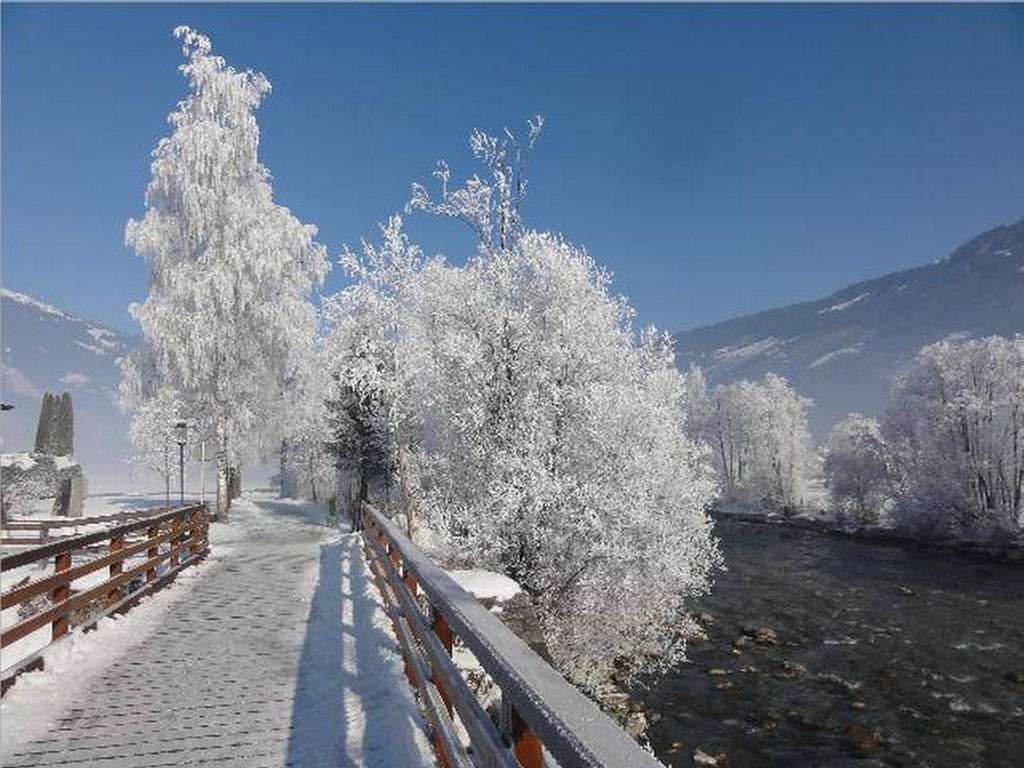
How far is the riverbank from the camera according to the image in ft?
117

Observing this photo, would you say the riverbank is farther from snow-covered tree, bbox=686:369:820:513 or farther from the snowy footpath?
the snowy footpath

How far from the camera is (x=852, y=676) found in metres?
17.3

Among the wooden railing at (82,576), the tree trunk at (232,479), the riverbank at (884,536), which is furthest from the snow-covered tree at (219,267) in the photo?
the riverbank at (884,536)

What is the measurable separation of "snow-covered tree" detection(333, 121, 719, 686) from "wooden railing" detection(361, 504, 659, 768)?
10.5 m

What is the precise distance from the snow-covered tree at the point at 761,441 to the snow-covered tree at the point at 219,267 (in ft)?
158

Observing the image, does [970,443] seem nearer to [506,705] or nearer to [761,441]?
[761,441]

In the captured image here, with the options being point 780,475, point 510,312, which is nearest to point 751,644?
point 510,312

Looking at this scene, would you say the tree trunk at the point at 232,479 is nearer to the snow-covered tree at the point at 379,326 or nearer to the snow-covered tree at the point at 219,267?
the snow-covered tree at the point at 219,267

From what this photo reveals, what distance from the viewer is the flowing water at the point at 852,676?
13383 mm

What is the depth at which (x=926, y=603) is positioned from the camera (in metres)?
25.0

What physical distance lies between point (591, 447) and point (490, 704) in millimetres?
9081

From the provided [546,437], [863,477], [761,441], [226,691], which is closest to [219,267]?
[546,437]

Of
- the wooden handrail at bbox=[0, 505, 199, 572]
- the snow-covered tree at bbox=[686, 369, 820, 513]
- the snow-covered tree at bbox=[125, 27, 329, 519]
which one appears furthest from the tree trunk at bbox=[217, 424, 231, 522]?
the snow-covered tree at bbox=[686, 369, 820, 513]

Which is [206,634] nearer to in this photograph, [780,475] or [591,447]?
[591,447]
